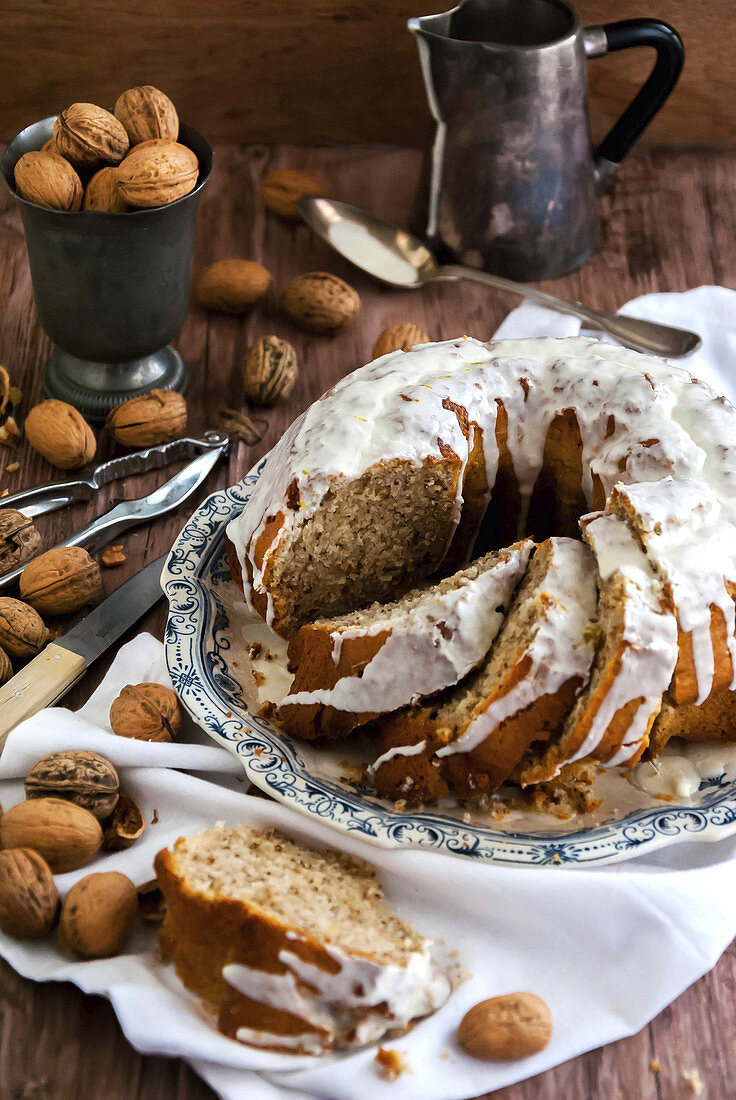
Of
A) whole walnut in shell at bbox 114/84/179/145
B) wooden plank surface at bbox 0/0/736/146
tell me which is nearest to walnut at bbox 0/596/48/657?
whole walnut in shell at bbox 114/84/179/145

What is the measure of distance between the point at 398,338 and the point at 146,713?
4.57 ft

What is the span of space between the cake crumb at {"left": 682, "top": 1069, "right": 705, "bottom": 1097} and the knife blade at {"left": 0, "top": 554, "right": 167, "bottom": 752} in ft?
4.09

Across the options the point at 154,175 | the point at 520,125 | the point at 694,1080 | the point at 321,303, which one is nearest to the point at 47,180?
the point at 154,175

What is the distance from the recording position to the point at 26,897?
64.9 inches

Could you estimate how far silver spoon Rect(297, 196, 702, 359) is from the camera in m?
3.04

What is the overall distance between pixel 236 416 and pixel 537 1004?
1.75m

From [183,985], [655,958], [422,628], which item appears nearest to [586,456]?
[422,628]

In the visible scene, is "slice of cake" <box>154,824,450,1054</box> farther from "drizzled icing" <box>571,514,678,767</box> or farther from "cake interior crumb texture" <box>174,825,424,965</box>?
"drizzled icing" <box>571,514,678,767</box>

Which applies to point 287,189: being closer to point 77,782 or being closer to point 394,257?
point 394,257

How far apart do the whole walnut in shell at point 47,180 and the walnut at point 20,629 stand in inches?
36.4

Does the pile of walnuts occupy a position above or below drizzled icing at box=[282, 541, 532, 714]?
above

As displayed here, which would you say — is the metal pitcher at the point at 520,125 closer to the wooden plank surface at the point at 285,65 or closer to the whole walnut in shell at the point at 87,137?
the wooden plank surface at the point at 285,65

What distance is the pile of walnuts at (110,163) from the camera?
7.98 feet

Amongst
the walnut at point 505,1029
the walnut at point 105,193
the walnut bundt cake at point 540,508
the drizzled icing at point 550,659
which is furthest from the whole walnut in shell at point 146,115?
the walnut at point 505,1029
